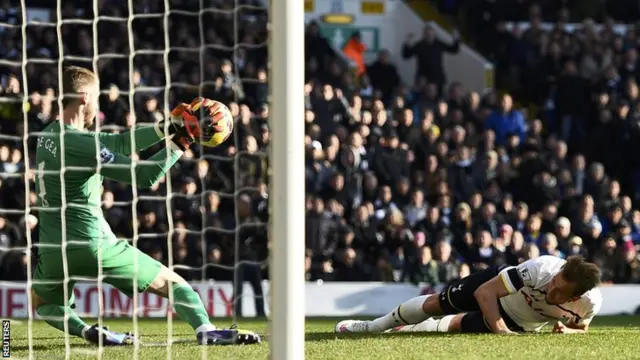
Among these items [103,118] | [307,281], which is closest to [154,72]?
[103,118]

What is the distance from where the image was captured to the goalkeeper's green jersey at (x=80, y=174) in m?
8.38

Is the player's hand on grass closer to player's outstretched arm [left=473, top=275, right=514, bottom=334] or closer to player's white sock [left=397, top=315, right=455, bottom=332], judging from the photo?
player's outstretched arm [left=473, top=275, right=514, bottom=334]

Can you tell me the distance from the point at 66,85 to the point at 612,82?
42.3 feet

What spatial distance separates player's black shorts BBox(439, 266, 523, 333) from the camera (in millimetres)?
9930

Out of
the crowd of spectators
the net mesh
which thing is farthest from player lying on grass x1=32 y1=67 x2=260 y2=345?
the crowd of spectators

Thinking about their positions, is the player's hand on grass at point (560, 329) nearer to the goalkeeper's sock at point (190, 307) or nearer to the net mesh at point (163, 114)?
the goalkeeper's sock at point (190, 307)

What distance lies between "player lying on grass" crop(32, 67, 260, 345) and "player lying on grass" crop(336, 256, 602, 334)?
1790 mm

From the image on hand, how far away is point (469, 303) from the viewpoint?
1001 centimetres

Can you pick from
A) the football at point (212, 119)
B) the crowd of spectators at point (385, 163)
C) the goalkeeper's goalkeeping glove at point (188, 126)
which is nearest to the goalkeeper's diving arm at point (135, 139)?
the goalkeeper's goalkeeping glove at point (188, 126)

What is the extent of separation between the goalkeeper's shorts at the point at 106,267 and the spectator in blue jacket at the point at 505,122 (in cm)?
1085

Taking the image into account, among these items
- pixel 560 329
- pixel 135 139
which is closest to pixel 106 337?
pixel 135 139

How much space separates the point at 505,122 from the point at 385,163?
2.47 meters

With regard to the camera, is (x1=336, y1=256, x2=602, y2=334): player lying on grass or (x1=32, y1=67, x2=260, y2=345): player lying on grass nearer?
(x1=32, y1=67, x2=260, y2=345): player lying on grass

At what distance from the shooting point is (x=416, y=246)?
1642 cm
